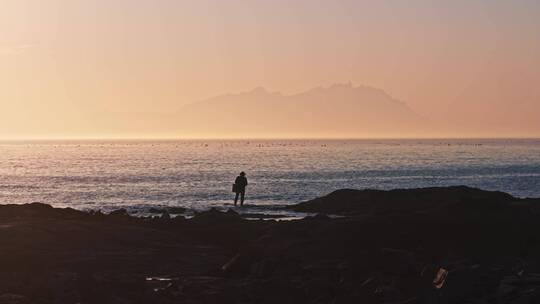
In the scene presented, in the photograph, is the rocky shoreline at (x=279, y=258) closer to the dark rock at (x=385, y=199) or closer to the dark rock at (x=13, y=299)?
the dark rock at (x=13, y=299)

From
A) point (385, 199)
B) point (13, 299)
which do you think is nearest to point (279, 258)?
point (13, 299)

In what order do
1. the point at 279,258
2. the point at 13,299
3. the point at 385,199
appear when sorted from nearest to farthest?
the point at 13,299 < the point at 279,258 < the point at 385,199

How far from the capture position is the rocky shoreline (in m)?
19.4

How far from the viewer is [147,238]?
30297 mm

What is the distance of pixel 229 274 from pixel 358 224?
5.79m

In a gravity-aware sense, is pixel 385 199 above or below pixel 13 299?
above

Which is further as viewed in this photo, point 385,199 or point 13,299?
point 385,199

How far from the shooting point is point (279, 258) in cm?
2498

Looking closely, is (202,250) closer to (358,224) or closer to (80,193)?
(358,224)

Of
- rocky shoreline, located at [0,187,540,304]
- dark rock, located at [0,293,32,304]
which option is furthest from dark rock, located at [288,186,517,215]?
dark rock, located at [0,293,32,304]

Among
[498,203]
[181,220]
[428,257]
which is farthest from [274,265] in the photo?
[181,220]

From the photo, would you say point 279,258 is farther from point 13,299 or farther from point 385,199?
point 385,199

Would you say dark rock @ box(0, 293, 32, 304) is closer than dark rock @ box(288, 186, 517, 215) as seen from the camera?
Yes

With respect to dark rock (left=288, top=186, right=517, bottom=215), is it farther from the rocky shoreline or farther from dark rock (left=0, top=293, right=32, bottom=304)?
dark rock (left=0, top=293, right=32, bottom=304)
